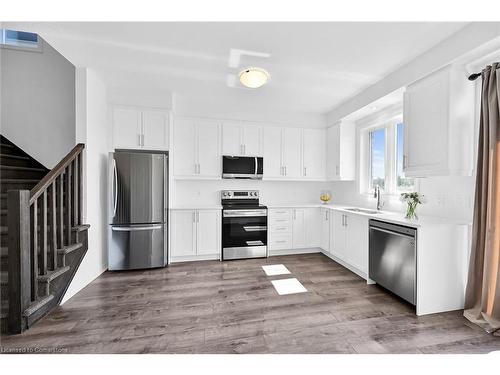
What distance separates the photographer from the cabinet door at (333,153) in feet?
14.0

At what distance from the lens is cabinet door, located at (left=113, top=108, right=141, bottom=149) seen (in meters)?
3.56

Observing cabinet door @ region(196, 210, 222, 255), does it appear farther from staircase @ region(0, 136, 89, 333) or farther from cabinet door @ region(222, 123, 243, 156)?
staircase @ region(0, 136, 89, 333)

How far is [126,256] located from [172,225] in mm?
763

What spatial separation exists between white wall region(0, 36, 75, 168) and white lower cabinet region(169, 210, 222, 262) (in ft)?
6.58

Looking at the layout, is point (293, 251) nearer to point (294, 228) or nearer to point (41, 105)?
point (294, 228)

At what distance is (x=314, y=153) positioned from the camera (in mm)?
4641

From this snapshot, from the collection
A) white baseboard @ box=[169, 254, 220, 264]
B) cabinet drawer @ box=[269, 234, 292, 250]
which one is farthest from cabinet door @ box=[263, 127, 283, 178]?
white baseboard @ box=[169, 254, 220, 264]

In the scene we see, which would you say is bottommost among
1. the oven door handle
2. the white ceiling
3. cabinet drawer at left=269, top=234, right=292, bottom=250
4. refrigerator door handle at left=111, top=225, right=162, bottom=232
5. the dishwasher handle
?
cabinet drawer at left=269, top=234, right=292, bottom=250

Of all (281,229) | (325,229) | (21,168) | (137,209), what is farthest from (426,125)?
(21,168)

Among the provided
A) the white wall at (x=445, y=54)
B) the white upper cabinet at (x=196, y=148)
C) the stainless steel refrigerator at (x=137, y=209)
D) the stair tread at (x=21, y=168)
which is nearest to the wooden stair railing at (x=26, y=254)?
the stainless steel refrigerator at (x=137, y=209)

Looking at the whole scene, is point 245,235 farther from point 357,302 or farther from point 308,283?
point 357,302

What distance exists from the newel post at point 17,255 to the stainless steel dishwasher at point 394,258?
3.41 m

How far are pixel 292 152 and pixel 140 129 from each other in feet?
8.91
